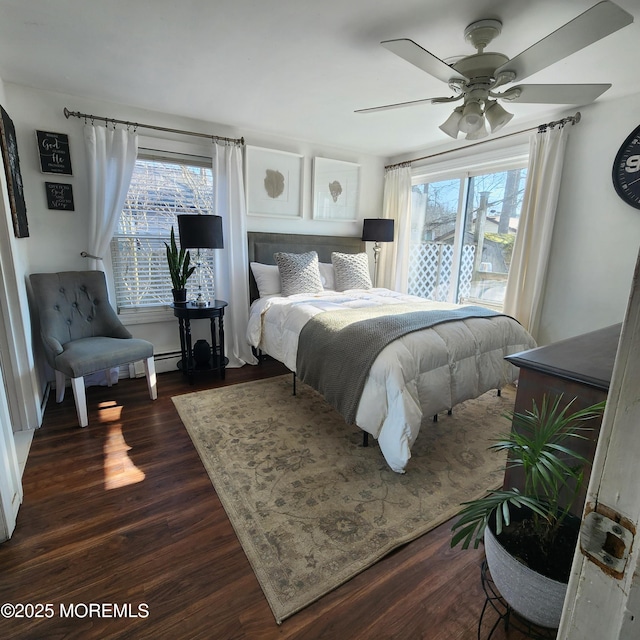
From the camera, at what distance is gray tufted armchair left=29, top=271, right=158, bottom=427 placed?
7.98 feet

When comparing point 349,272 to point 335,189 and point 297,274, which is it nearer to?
point 297,274

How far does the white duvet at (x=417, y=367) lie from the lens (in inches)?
75.5

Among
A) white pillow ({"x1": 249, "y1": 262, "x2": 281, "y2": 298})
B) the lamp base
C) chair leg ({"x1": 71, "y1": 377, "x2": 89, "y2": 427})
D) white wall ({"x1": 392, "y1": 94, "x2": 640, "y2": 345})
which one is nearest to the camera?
chair leg ({"x1": 71, "y1": 377, "x2": 89, "y2": 427})

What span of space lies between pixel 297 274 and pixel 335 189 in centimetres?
149

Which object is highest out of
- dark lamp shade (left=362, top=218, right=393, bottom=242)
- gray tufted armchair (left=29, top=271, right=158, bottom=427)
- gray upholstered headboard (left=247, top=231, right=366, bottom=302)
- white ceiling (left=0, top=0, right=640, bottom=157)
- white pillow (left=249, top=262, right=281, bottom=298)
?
white ceiling (left=0, top=0, right=640, bottom=157)

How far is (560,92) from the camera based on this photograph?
1.95m

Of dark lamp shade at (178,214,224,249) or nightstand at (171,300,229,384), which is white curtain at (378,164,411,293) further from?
dark lamp shade at (178,214,224,249)

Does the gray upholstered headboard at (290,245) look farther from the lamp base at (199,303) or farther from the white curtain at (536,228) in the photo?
the white curtain at (536,228)

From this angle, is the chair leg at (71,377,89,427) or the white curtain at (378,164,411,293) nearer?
the chair leg at (71,377,89,427)

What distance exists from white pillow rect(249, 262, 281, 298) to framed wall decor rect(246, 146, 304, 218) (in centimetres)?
64

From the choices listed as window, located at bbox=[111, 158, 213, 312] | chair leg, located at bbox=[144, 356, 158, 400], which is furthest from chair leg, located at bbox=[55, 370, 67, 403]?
window, located at bbox=[111, 158, 213, 312]

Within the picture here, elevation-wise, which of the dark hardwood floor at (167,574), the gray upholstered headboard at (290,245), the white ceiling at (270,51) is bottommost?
the dark hardwood floor at (167,574)

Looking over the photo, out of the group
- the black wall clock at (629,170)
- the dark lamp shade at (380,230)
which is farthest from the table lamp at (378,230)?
the black wall clock at (629,170)

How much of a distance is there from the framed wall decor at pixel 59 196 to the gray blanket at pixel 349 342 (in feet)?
7.58
